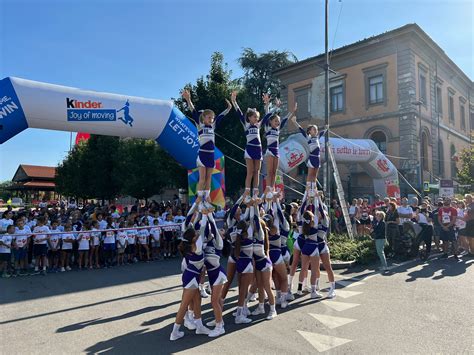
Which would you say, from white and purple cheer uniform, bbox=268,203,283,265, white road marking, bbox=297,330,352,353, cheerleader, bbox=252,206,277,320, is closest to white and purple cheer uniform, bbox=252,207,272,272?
cheerleader, bbox=252,206,277,320

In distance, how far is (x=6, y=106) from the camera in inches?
335

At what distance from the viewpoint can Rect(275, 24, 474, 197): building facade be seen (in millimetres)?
23625

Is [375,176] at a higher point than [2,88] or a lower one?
lower

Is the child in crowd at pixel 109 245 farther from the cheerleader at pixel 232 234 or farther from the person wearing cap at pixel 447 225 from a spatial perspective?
the person wearing cap at pixel 447 225

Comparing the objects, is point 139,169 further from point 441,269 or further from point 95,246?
point 441,269

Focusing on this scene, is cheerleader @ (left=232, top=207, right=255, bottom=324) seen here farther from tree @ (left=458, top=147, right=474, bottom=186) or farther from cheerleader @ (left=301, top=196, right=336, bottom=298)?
tree @ (left=458, top=147, right=474, bottom=186)

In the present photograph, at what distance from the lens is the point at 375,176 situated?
1655cm

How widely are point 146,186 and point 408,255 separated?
19.8 metres

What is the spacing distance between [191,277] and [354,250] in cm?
666

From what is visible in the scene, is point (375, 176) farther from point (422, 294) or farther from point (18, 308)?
point (18, 308)

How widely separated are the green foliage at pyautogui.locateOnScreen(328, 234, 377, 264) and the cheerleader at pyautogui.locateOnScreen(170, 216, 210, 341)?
19.8ft

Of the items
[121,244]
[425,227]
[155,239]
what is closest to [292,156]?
[425,227]

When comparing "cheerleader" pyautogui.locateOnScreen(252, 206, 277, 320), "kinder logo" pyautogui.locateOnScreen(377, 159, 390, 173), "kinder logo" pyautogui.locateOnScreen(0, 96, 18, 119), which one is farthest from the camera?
"kinder logo" pyautogui.locateOnScreen(377, 159, 390, 173)

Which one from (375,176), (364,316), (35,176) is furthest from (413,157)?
(35,176)
